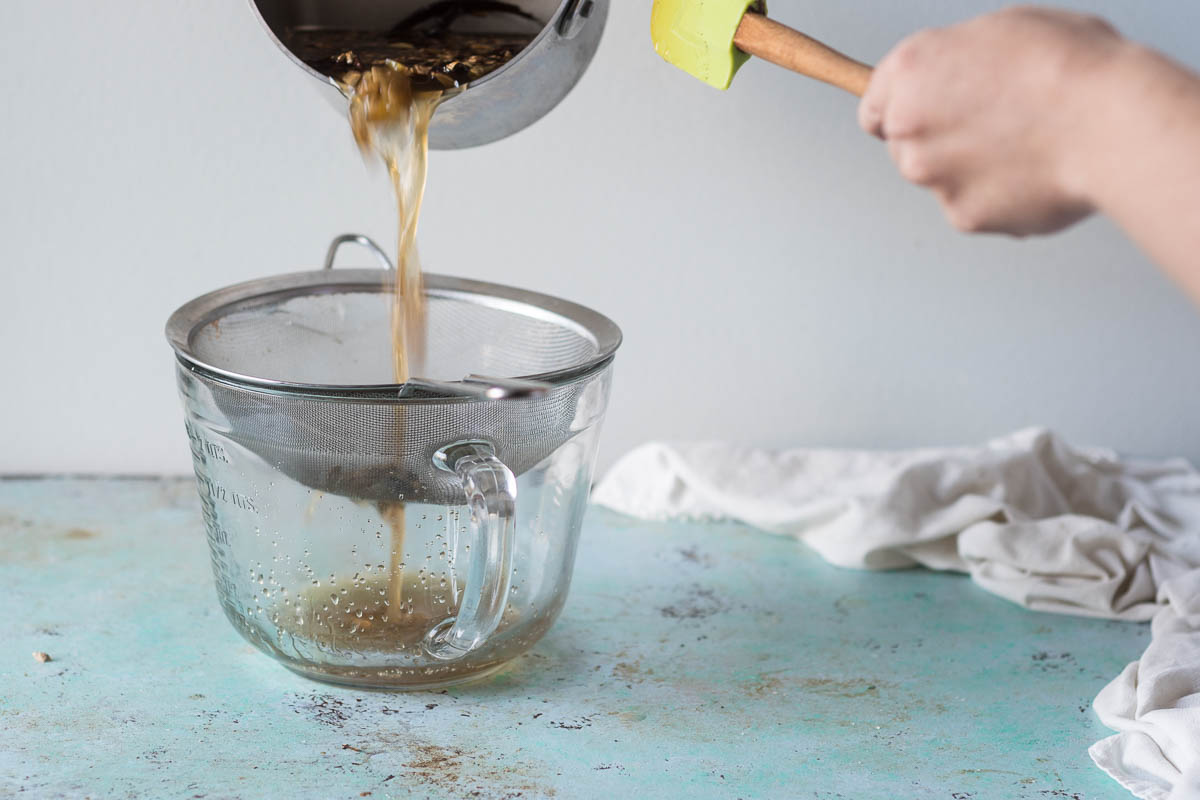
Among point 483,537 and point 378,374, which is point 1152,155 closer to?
point 483,537

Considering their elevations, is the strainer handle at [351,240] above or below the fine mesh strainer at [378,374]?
above

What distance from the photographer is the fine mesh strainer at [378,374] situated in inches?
32.8

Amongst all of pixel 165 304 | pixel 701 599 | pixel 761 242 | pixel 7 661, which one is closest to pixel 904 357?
pixel 761 242

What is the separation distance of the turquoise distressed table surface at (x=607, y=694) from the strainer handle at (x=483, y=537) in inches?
3.7

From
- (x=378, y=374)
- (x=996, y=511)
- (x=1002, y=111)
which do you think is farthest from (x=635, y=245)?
(x=1002, y=111)

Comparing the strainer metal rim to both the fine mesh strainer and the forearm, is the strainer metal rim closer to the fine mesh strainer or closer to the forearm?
the fine mesh strainer

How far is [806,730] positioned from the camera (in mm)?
912

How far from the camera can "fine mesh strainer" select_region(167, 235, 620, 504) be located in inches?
32.8

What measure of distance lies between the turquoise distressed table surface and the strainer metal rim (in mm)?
258

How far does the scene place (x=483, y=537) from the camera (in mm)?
829

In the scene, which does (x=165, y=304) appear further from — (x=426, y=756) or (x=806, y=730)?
(x=806, y=730)

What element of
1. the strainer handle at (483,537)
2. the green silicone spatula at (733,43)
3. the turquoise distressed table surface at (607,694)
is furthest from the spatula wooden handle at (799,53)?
the turquoise distressed table surface at (607,694)

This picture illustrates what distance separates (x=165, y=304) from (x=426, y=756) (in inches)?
26.9

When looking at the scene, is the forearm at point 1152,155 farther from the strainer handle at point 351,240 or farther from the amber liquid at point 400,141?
the strainer handle at point 351,240
